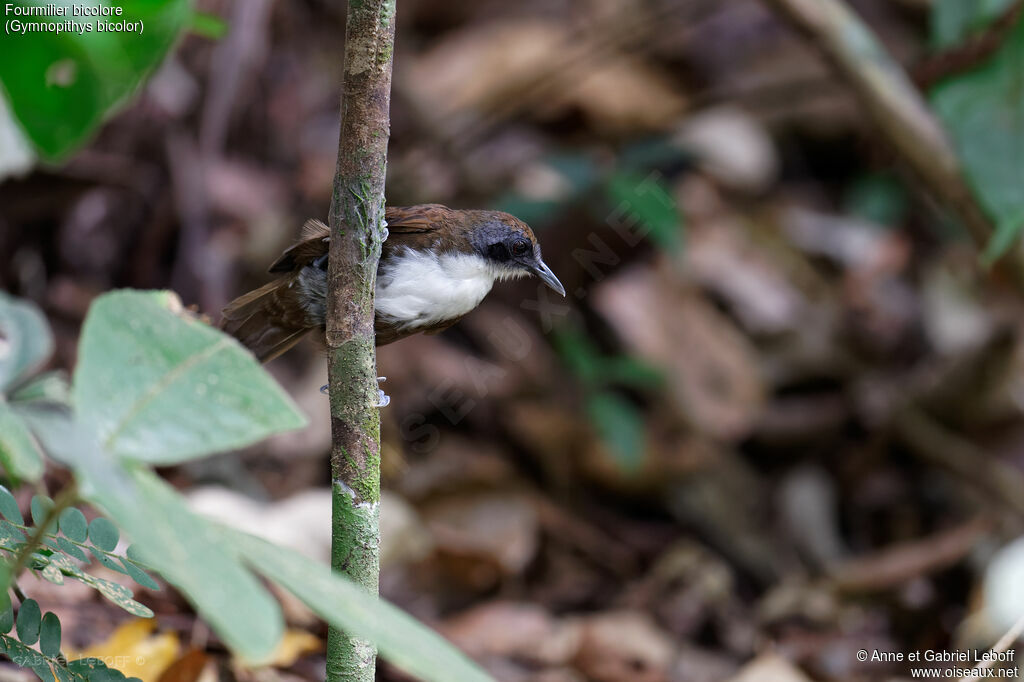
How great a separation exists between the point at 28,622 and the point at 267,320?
3.79 ft

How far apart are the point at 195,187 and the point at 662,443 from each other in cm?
265

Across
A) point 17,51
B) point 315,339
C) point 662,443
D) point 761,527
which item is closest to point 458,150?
point 662,443

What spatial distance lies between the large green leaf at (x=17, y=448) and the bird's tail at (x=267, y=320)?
1456mm

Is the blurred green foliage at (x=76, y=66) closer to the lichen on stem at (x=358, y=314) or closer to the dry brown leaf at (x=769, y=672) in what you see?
the lichen on stem at (x=358, y=314)

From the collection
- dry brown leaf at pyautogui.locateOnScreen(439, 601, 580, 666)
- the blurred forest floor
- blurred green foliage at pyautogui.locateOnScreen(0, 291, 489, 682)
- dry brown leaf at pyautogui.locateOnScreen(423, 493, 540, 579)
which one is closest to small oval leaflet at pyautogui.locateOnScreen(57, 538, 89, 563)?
blurred green foliage at pyautogui.locateOnScreen(0, 291, 489, 682)

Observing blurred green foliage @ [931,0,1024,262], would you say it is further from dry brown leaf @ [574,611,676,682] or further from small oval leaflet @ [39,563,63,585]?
small oval leaflet @ [39,563,63,585]

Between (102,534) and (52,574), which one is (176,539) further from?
(102,534)

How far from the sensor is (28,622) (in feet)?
4.93

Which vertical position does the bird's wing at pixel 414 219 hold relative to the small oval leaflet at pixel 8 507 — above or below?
above

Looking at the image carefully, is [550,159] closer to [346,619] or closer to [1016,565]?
[1016,565]

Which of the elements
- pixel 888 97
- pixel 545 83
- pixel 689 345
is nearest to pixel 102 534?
pixel 888 97

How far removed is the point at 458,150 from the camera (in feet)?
17.4

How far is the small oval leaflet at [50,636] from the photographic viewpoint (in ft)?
4.90

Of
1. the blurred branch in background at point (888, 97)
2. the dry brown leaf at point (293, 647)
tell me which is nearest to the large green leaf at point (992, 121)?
the blurred branch in background at point (888, 97)
